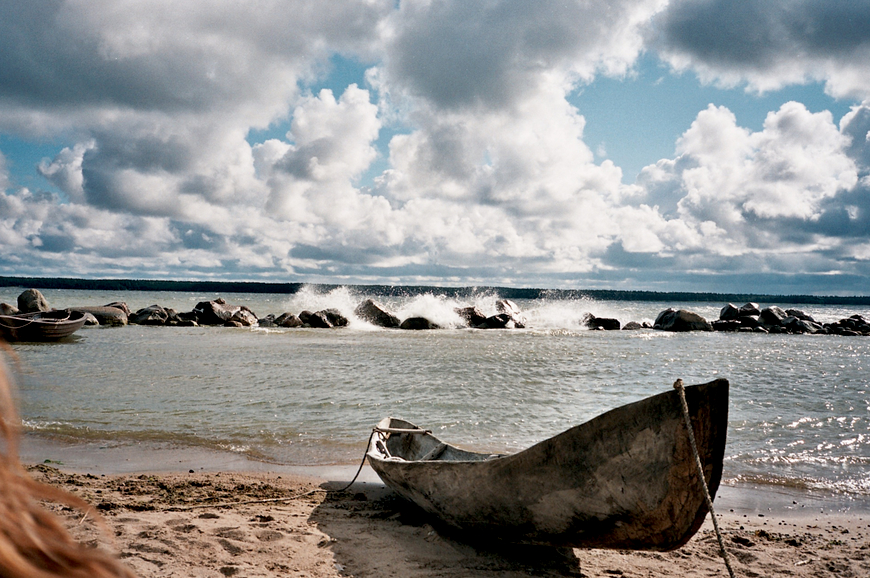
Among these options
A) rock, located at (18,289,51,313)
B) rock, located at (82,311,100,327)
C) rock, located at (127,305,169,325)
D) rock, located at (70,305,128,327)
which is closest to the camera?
rock, located at (18,289,51,313)

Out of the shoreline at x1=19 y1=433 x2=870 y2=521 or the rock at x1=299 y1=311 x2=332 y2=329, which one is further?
the rock at x1=299 y1=311 x2=332 y2=329

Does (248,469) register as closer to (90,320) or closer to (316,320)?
(316,320)

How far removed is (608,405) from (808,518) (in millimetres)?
5204

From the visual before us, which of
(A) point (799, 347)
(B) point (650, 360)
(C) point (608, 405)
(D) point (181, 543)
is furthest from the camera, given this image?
(A) point (799, 347)

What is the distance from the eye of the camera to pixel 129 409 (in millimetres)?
9883

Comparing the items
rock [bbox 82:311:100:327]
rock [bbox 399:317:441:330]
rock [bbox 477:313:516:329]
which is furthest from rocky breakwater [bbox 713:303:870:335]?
rock [bbox 82:311:100:327]

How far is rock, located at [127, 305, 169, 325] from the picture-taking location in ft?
95.1

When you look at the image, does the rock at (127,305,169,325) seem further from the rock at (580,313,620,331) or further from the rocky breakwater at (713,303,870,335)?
the rocky breakwater at (713,303,870,335)

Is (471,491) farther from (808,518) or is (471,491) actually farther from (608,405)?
(608,405)

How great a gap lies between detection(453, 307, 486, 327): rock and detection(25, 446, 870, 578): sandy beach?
2511 centimetres

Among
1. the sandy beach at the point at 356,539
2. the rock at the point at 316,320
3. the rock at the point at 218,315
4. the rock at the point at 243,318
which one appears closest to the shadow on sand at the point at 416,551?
the sandy beach at the point at 356,539

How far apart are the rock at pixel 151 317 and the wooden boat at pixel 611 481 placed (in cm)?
2860

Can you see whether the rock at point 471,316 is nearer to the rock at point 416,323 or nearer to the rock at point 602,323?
the rock at point 416,323

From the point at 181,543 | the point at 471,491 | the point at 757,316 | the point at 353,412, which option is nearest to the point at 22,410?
the point at 353,412
